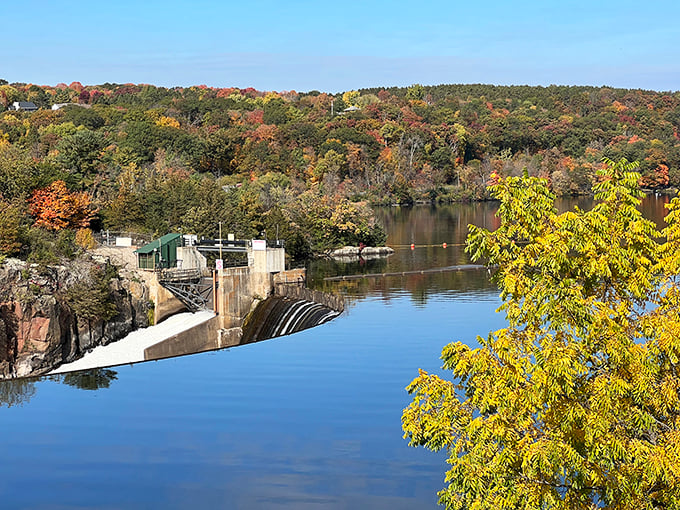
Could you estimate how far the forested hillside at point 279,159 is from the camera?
217 ft

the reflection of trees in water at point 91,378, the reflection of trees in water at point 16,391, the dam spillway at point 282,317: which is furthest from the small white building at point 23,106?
the reflection of trees in water at point 16,391

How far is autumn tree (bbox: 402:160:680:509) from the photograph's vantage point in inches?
550

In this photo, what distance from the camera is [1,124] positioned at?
13450 centimetres

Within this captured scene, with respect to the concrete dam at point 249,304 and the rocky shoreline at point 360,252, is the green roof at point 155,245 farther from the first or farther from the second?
the rocky shoreline at point 360,252

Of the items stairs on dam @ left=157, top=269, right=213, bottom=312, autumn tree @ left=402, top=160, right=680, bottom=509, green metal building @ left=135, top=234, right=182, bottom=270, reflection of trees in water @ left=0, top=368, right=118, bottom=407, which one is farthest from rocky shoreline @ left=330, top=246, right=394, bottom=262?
autumn tree @ left=402, top=160, right=680, bottom=509

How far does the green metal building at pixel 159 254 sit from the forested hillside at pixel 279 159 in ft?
14.8

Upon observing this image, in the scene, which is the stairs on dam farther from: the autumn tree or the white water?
the autumn tree

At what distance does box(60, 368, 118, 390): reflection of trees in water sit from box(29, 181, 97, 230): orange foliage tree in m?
16.8

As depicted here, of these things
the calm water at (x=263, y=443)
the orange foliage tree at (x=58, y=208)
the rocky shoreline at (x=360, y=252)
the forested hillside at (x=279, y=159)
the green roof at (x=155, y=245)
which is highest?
the forested hillside at (x=279, y=159)

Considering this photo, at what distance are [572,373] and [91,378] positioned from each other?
100ft

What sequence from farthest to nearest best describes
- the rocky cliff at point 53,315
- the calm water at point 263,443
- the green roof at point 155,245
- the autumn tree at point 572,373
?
1. the green roof at point 155,245
2. the rocky cliff at point 53,315
3. the calm water at point 263,443
4. the autumn tree at point 572,373

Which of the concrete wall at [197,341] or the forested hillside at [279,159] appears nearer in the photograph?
the concrete wall at [197,341]

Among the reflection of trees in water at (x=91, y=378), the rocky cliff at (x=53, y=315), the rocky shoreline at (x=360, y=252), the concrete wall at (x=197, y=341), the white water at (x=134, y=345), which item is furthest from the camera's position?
the rocky shoreline at (x=360, y=252)

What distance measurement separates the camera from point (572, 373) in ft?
47.5
